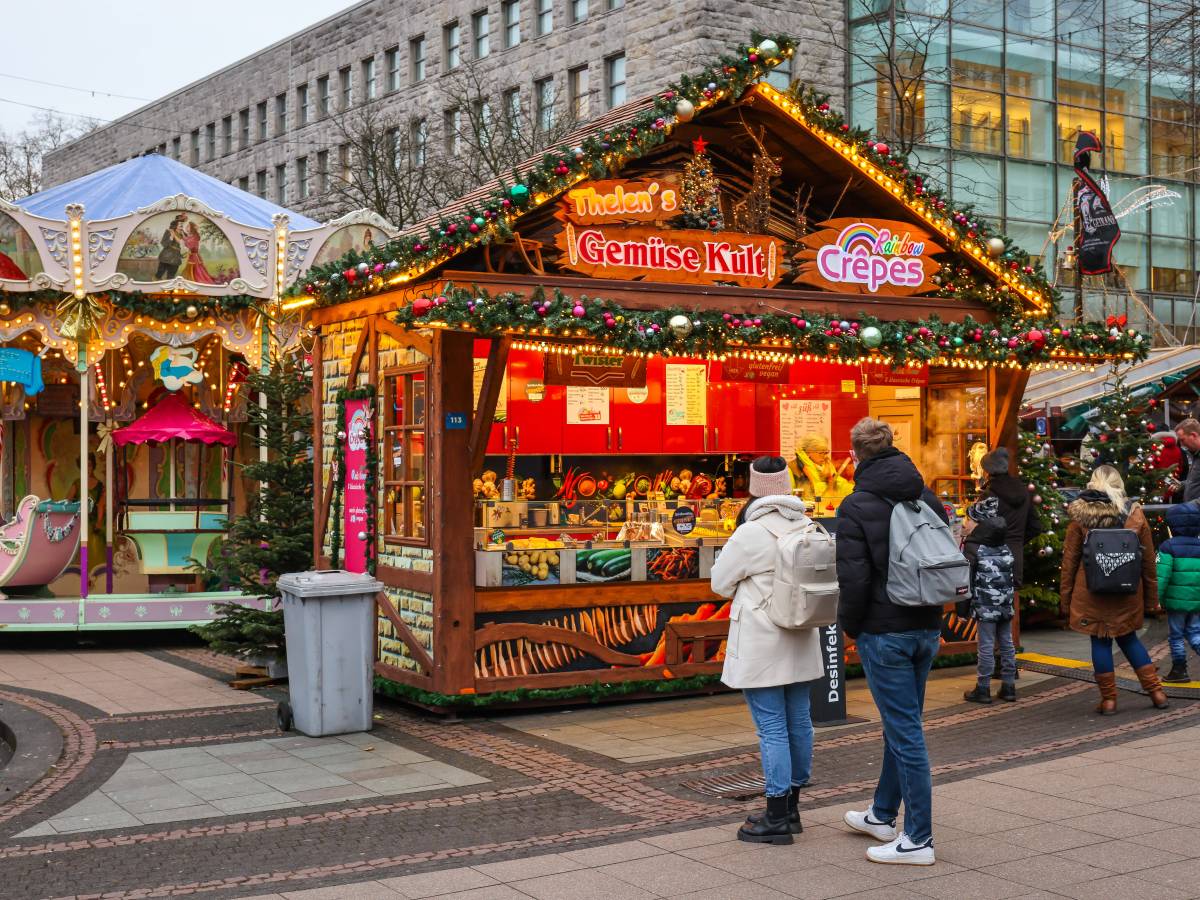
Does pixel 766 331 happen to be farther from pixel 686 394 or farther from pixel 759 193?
pixel 686 394

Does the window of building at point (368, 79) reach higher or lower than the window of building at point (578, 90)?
higher

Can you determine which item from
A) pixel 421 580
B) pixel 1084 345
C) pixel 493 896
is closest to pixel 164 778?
pixel 421 580

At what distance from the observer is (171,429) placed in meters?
15.8

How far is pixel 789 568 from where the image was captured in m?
6.83

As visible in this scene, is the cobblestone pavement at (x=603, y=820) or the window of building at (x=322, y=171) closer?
the cobblestone pavement at (x=603, y=820)

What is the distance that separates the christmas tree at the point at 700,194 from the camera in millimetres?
11266

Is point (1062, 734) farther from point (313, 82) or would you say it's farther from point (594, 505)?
point (313, 82)

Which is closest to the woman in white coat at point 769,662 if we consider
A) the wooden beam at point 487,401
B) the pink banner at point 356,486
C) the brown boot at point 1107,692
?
the wooden beam at point 487,401

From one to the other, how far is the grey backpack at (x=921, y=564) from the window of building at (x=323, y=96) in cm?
4174

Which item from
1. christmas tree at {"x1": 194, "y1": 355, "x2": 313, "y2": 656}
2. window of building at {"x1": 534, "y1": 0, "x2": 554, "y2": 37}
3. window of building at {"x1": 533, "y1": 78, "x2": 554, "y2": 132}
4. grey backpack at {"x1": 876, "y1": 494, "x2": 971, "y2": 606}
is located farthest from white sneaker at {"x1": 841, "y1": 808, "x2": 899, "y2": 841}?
window of building at {"x1": 534, "y1": 0, "x2": 554, "y2": 37}

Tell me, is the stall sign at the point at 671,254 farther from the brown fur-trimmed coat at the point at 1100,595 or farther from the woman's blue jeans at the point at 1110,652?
the woman's blue jeans at the point at 1110,652

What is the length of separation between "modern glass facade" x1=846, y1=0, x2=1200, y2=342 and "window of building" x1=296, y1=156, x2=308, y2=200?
70.1ft

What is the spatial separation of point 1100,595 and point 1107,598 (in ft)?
0.16

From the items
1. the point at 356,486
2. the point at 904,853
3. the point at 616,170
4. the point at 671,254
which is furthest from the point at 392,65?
the point at 904,853
